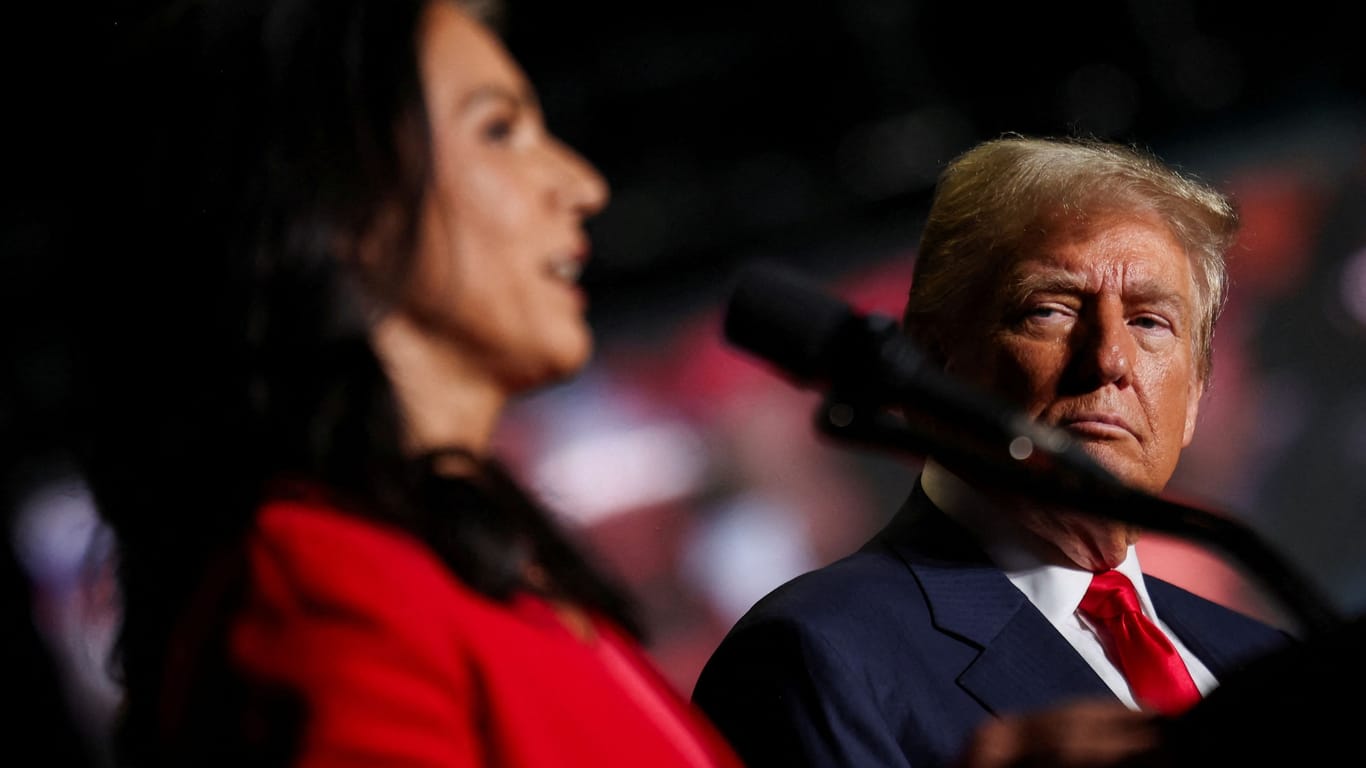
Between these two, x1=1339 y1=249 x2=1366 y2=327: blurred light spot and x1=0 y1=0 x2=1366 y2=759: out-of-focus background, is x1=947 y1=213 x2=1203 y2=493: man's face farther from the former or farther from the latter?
x1=1339 y1=249 x2=1366 y2=327: blurred light spot

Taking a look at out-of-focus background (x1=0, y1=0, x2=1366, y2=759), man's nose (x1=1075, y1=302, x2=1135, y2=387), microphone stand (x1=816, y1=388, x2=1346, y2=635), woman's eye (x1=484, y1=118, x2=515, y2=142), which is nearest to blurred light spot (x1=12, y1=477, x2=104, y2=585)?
out-of-focus background (x1=0, y1=0, x2=1366, y2=759)

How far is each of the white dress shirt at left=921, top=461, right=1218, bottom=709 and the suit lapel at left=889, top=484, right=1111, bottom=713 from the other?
0.02 meters

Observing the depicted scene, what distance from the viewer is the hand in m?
0.80

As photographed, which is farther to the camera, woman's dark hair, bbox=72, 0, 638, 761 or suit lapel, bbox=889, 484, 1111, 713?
suit lapel, bbox=889, 484, 1111, 713

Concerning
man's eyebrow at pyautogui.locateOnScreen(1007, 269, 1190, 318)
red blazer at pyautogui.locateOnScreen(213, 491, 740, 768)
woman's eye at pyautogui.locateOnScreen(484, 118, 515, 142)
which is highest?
woman's eye at pyautogui.locateOnScreen(484, 118, 515, 142)

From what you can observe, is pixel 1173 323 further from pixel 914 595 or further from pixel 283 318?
pixel 283 318

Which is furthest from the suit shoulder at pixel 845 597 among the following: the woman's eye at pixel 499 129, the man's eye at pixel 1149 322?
the woman's eye at pixel 499 129

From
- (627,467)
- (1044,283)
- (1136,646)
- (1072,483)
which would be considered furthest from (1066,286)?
(627,467)

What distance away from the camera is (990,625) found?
4.50 ft

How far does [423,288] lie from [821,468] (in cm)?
310

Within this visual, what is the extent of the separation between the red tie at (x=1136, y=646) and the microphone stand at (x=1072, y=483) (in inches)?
21.7

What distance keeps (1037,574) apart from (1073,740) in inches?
25.1

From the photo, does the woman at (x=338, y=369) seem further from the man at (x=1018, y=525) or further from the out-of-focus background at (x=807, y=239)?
the out-of-focus background at (x=807, y=239)

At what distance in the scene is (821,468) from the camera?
154 inches
